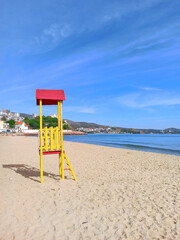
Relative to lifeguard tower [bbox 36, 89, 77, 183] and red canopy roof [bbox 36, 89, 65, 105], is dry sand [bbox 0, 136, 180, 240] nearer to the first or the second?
lifeguard tower [bbox 36, 89, 77, 183]

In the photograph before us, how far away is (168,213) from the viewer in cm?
450

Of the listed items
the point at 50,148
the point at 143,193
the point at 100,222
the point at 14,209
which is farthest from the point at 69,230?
the point at 50,148

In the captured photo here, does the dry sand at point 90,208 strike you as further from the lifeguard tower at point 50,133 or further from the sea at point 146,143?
the sea at point 146,143

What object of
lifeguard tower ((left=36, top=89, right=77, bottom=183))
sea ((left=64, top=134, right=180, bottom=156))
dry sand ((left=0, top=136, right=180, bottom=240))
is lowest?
sea ((left=64, top=134, right=180, bottom=156))

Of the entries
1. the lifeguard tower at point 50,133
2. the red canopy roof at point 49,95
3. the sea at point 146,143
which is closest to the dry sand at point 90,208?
the lifeguard tower at point 50,133

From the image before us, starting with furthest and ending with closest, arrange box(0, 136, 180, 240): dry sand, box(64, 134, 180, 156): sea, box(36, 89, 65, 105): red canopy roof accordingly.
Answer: box(64, 134, 180, 156): sea → box(36, 89, 65, 105): red canopy roof → box(0, 136, 180, 240): dry sand

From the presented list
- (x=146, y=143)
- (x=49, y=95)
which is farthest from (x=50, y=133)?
(x=146, y=143)

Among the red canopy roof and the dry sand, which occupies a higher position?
the red canopy roof

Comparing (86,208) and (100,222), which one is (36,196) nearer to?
(86,208)

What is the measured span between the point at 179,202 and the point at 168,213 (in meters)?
0.83

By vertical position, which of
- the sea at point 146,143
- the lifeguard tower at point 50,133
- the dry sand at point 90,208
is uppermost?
the lifeguard tower at point 50,133

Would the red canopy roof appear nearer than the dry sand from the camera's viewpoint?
No

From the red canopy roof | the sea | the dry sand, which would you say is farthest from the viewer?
the sea

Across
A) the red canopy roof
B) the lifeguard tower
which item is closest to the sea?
the lifeguard tower
